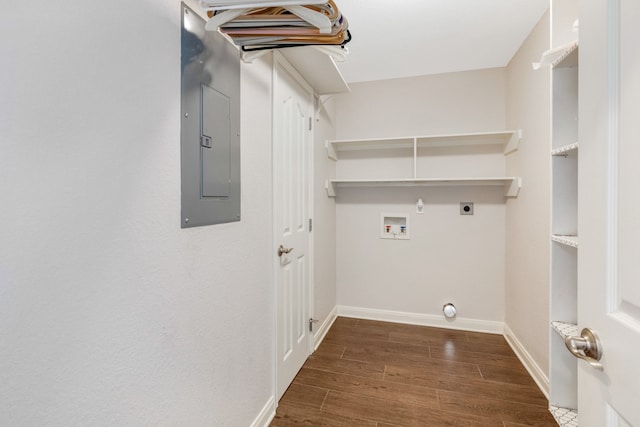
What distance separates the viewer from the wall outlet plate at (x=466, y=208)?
9.43 ft

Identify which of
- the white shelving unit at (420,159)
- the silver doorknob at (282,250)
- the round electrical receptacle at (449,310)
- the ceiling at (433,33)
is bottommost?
the round electrical receptacle at (449,310)

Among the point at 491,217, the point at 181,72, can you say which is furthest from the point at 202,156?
the point at 491,217

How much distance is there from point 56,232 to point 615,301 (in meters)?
1.23

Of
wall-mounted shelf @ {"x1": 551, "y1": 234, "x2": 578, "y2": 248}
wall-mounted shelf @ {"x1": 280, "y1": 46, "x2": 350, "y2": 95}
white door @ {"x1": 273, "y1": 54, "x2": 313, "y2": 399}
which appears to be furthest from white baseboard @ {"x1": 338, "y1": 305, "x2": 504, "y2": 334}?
wall-mounted shelf @ {"x1": 280, "y1": 46, "x2": 350, "y2": 95}

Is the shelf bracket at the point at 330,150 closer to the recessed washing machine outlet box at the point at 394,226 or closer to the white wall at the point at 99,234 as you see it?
the recessed washing machine outlet box at the point at 394,226

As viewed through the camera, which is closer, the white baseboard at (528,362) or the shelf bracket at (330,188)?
the white baseboard at (528,362)

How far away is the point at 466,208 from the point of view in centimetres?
288

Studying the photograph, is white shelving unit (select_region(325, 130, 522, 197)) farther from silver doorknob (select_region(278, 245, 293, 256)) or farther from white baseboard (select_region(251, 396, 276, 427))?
white baseboard (select_region(251, 396, 276, 427))

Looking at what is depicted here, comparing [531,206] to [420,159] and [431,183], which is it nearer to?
[431,183]

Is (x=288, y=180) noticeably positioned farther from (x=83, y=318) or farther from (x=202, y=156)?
(x=83, y=318)

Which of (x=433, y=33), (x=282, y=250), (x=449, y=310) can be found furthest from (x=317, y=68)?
(x=449, y=310)

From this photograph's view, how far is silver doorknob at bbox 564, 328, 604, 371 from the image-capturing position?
25.7 inches

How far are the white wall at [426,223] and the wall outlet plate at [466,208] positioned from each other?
0.16 ft

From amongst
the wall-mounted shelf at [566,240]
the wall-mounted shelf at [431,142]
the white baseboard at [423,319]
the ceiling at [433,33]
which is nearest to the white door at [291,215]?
the ceiling at [433,33]
